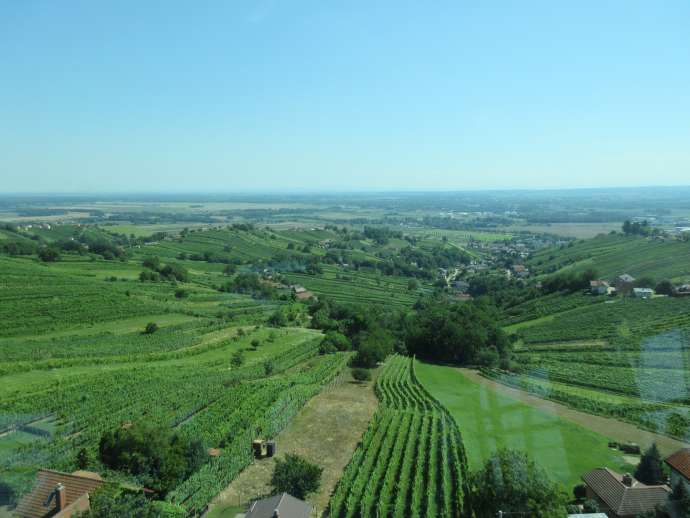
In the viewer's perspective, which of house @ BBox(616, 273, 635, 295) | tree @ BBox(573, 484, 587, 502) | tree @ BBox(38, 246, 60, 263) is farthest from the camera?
tree @ BBox(38, 246, 60, 263)

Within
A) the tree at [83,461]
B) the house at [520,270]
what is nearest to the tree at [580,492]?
the tree at [83,461]

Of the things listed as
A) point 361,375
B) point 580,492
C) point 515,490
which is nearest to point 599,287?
point 361,375

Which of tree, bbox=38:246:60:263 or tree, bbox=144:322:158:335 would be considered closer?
tree, bbox=144:322:158:335

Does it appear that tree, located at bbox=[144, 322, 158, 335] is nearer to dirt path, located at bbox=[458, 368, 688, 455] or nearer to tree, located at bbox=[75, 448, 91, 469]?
tree, located at bbox=[75, 448, 91, 469]

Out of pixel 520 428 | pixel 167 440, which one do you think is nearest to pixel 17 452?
pixel 167 440

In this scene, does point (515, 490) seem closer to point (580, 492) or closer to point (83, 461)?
point (580, 492)

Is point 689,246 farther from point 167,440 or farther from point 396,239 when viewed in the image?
point 396,239

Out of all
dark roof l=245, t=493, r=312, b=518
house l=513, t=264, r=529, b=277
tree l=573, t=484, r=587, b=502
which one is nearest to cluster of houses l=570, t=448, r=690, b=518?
tree l=573, t=484, r=587, b=502
